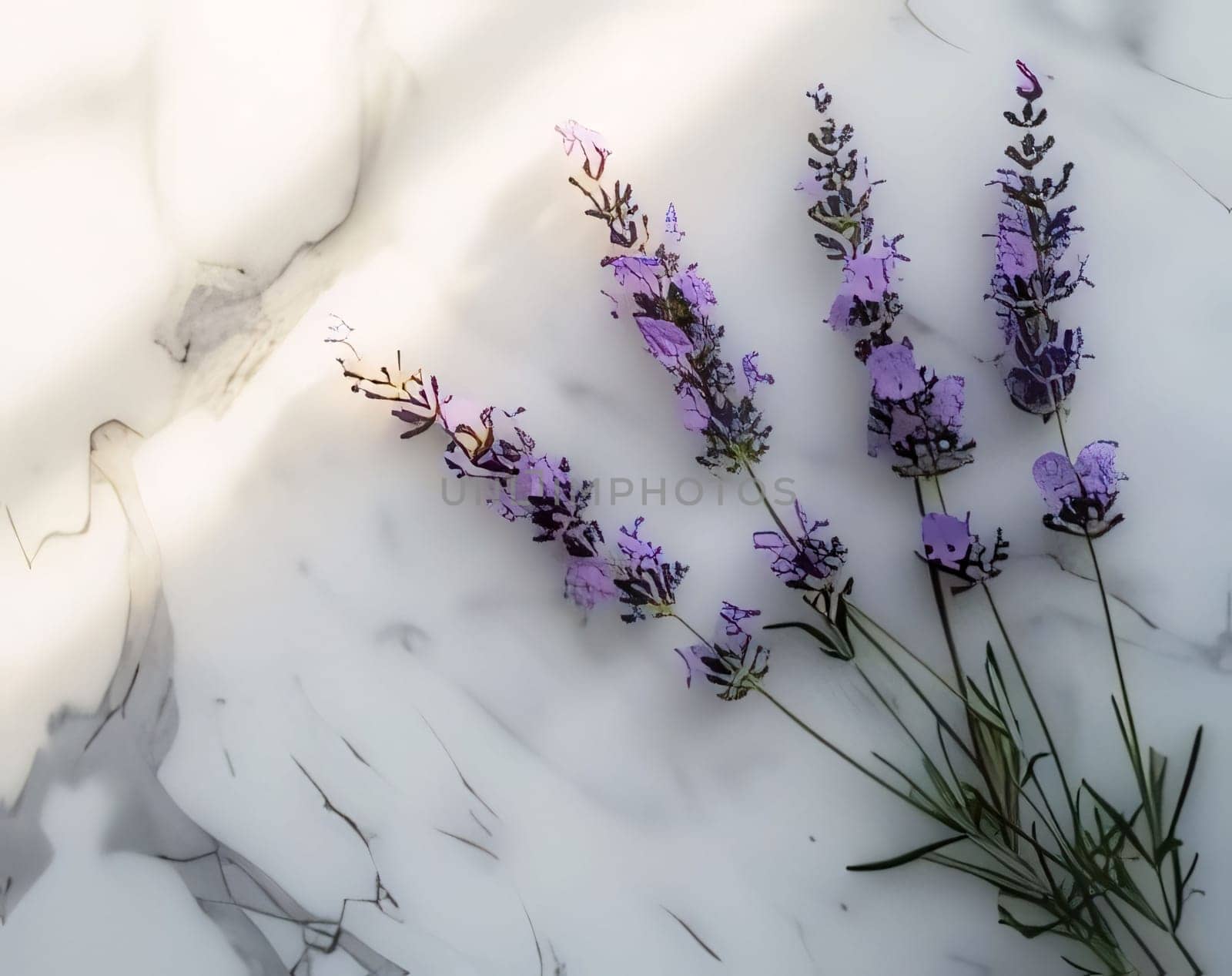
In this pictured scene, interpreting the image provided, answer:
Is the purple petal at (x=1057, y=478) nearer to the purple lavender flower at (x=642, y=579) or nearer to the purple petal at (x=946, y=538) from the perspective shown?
the purple petal at (x=946, y=538)

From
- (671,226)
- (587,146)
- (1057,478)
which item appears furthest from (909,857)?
(587,146)

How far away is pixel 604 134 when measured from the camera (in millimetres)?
843

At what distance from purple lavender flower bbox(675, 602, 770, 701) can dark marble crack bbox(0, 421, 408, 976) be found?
450mm

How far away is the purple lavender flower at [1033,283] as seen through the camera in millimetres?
751

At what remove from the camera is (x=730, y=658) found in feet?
2.58

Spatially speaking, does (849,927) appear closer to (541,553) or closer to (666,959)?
(666,959)

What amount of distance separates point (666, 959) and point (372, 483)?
51cm

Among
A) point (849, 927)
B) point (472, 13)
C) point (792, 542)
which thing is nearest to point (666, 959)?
point (849, 927)

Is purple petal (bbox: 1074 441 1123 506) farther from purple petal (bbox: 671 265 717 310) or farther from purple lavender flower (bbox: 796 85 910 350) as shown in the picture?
purple petal (bbox: 671 265 717 310)

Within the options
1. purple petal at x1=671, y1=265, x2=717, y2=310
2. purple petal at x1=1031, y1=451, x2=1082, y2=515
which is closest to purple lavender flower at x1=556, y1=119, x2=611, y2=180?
purple petal at x1=671, y1=265, x2=717, y2=310

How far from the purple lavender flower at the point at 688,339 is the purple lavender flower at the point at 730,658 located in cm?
13

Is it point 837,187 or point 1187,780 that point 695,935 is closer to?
point 1187,780

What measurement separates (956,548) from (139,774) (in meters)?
0.78

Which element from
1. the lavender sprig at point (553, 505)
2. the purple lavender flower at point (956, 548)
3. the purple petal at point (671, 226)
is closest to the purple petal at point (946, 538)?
the purple lavender flower at point (956, 548)
